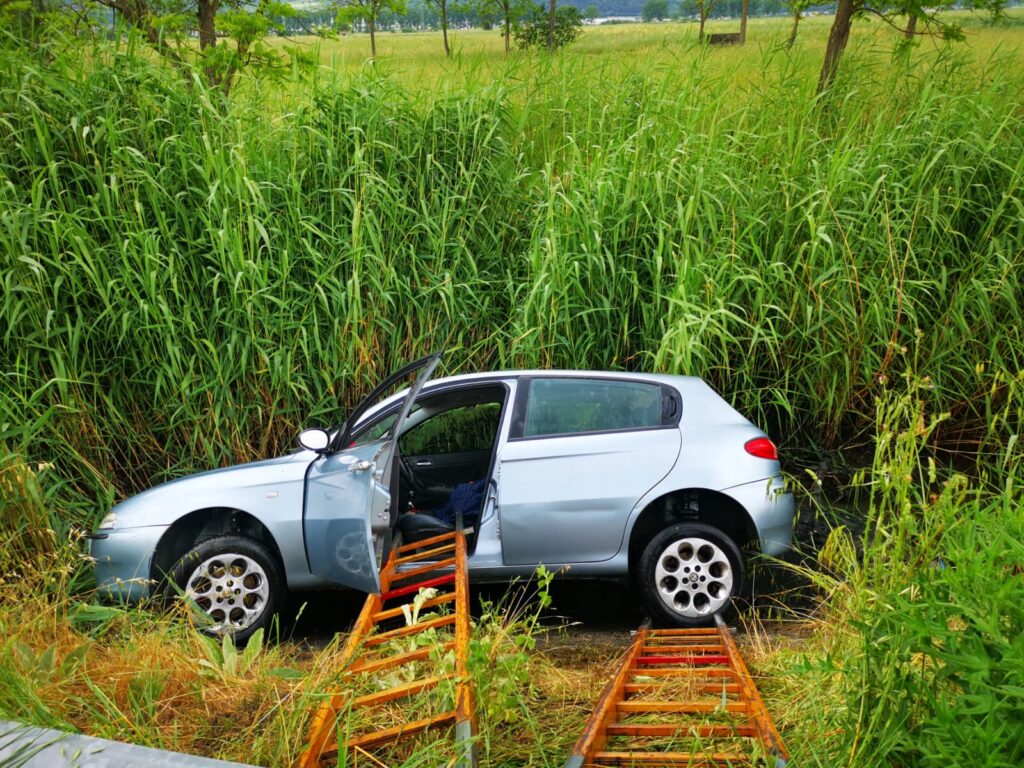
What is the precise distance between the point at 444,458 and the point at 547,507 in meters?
1.36

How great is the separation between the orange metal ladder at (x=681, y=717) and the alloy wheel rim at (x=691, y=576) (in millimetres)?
600

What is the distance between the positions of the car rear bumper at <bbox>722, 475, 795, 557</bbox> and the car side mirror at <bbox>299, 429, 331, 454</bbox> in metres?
2.22

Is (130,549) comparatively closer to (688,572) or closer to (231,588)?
(231,588)

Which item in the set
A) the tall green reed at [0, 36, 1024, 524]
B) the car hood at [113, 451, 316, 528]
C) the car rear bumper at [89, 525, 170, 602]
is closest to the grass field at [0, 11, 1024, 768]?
the tall green reed at [0, 36, 1024, 524]

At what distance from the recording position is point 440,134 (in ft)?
25.1

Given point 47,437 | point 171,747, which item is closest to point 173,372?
point 47,437

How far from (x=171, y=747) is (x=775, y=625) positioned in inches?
134

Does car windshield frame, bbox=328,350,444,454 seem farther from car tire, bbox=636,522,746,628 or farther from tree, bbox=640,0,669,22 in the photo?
tree, bbox=640,0,669,22

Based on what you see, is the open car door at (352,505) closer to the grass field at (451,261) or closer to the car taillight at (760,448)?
the grass field at (451,261)

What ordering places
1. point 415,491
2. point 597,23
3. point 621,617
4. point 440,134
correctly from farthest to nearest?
1. point 597,23
2. point 440,134
3. point 415,491
4. point 621,617

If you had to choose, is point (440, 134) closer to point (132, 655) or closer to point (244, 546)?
point (244, 546)

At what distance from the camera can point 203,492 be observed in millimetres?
4941

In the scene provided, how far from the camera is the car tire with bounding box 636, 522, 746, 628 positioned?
502 centimetres

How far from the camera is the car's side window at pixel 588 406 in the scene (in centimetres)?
523
